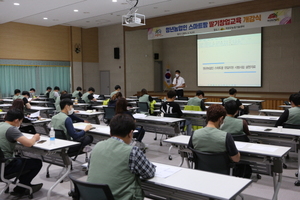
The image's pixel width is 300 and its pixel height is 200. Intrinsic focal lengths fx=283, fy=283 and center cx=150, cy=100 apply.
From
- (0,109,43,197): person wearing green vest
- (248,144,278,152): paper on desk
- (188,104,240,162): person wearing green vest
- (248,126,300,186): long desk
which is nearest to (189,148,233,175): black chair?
(188,104,240,162): person wearing green vest

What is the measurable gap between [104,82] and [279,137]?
1250 centimetres

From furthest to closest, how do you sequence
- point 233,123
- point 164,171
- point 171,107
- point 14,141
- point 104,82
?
point 104,82 → point 171,107 → point 233,123 → point 14,141 → point 164,171

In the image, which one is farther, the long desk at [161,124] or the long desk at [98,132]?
the long desk at [161,124]

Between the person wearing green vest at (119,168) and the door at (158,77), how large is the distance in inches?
519

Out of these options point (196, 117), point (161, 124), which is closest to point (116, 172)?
point (161, 124)

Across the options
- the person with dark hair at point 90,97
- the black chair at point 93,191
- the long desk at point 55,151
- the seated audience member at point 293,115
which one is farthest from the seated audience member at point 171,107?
Answer: the person with dark hair at point 90,97

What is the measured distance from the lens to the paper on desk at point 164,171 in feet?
7.44

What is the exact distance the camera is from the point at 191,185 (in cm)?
206

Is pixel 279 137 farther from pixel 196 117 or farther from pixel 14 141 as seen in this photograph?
pixel 14 141

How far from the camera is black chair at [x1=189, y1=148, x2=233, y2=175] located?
8.68ft

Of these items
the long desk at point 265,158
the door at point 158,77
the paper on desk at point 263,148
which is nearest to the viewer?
the long desk at point 265,158

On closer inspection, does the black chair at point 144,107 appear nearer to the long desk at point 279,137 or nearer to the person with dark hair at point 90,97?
the person with dark hair at point 90,97

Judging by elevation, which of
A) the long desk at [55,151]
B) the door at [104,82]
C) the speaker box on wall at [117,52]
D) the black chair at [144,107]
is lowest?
the long desk at [55,151]

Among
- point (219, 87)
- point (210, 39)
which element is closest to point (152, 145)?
point (219, 87)
